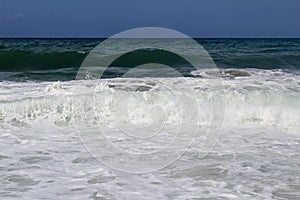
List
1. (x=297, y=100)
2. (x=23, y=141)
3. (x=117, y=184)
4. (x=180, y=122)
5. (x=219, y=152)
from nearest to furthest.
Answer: (x=117, y=184) < (x=219, y=152) < (x=23, y=141) < (x=180, y=122) < (x=297, y=100)

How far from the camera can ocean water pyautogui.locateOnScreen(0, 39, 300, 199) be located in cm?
428

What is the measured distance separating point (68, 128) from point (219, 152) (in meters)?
2.71

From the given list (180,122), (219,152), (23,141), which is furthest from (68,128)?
(219,152)

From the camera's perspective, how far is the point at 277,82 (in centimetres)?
1063

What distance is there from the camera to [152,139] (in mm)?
6438

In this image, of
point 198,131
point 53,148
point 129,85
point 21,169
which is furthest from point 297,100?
point 21,169

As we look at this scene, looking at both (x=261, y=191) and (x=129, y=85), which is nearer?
(x=261, y=191)

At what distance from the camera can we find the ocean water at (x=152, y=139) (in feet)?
14.0

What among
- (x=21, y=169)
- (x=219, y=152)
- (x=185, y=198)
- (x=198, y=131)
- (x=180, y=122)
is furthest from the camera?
(x=180, y=122)

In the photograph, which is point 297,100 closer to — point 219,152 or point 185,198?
point 219,152

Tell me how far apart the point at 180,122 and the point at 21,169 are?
11.6 feet

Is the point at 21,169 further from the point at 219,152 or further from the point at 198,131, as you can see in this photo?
the point at 198,131

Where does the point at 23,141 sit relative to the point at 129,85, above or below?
below

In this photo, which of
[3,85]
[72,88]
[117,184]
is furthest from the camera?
[3,85]
